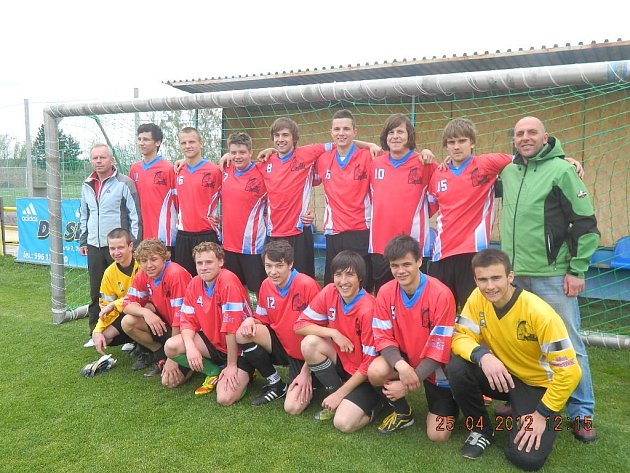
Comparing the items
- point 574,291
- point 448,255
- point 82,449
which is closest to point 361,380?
point 448,255

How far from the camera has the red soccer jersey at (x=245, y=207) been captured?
354 centimetres

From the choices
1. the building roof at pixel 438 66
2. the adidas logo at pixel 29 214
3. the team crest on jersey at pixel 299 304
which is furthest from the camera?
the adidas logo at pixel 29 214

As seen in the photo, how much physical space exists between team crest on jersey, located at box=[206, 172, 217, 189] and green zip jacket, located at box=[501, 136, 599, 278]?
204cm

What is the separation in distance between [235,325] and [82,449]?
968mm

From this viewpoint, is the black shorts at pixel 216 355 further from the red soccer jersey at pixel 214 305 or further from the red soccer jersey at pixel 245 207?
the red soccer jersey at pixel 245 207

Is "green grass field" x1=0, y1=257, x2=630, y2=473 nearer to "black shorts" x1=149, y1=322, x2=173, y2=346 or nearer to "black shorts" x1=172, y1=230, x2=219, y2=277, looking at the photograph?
"black shorts" x1=149, y1=322, x2=173, y2=346

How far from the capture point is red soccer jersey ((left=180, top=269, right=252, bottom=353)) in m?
2.99

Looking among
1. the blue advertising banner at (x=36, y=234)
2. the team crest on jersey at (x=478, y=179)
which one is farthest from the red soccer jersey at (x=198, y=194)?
the blue advertising banner at (x=36, y=234)

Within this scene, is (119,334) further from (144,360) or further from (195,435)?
(195,435)

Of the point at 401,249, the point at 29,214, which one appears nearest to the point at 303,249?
the point at 401,249

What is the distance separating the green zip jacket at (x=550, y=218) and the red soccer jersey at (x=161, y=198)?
2418 millimetres

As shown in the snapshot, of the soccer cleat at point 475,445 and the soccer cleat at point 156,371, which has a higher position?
the soccer cleat at point 475,445

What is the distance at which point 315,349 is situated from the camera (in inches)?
105

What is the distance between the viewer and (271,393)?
296cm
